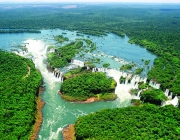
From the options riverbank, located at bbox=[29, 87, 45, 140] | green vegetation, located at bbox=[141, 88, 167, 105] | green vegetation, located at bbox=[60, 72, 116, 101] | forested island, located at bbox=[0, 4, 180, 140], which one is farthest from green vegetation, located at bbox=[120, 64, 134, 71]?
riverbank, located at bbox=[29, 87, 45, 140]

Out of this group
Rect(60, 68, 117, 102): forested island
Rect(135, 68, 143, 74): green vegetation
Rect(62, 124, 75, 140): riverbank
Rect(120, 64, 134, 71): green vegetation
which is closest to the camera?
Rect(62, 124, 75, 140): riverbank

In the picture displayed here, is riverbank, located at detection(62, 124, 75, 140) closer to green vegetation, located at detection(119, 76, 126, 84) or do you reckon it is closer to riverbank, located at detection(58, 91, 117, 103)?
riverbank, located at detection(58, 91, 117, 103)

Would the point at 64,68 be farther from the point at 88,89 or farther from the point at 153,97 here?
the point at 153,97

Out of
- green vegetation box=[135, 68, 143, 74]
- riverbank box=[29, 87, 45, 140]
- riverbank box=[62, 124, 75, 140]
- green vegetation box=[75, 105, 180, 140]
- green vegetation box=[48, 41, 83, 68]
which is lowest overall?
riverbank box=[62, 124, 75, 140]

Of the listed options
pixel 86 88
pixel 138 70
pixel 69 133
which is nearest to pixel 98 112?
pixel 69 133

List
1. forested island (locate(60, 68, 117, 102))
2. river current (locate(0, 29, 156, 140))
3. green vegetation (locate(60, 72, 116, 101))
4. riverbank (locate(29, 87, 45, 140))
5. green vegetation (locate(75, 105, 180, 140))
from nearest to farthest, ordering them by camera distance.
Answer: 1. green vegetation (locate(75, 105, 180, 140))
2. riverbank (locate(29, 87, 45, 140))
3. river current (locate(0, 29, 156, 140))
4. forested island (locate(60, 68, 117, 102))
5. green vegetation (locate(60, 72, 116, 101))

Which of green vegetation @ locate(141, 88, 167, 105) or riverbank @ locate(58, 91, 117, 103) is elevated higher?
green vegetation @ locate(141, 88, 167, 105)

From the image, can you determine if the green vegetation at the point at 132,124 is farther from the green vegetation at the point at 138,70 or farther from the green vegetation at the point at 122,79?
the green vegetation at the point at 138,70
